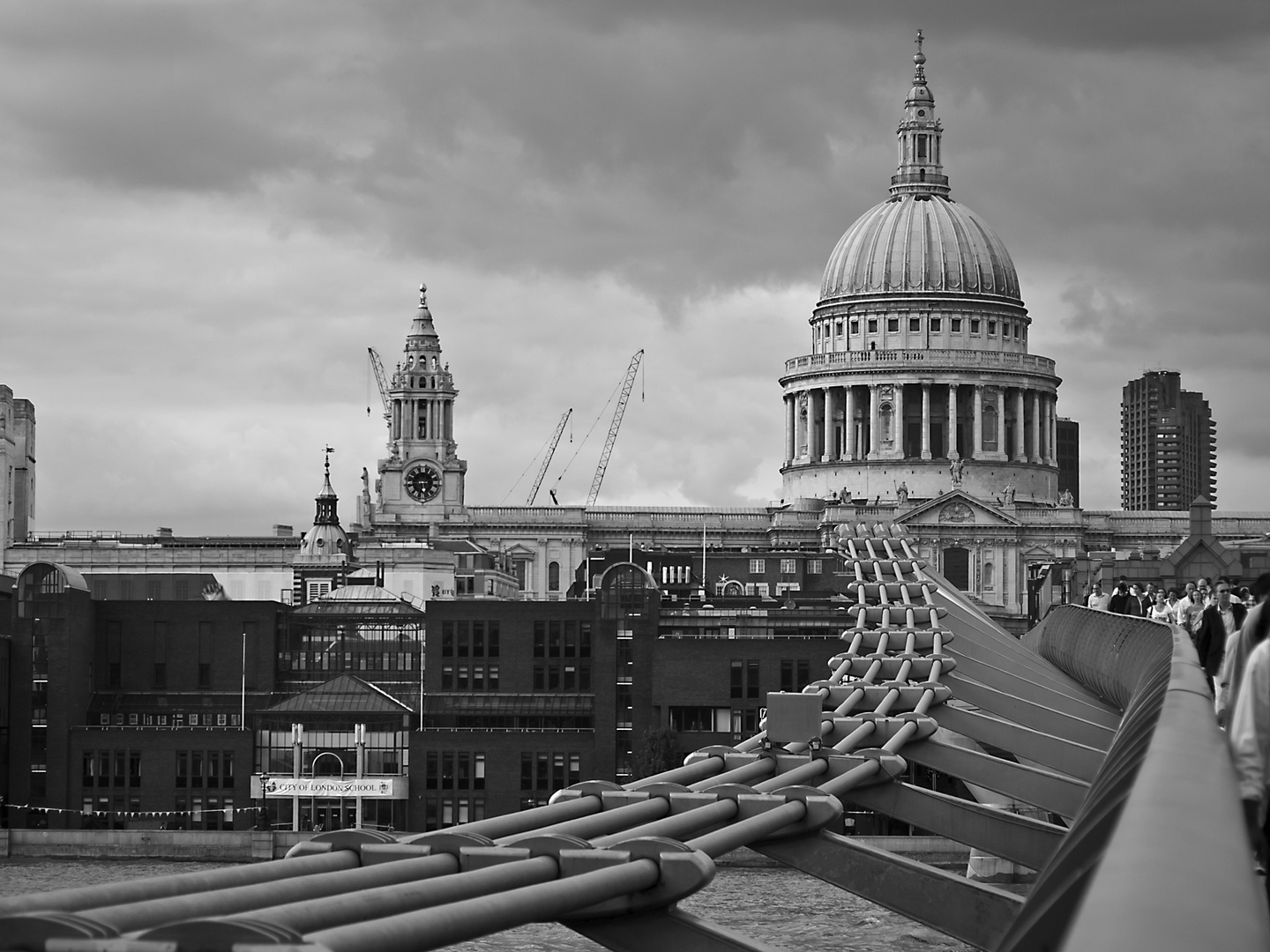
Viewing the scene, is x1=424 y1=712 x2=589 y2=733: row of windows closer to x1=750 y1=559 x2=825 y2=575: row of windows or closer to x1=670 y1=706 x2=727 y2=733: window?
x1=670 y1=706 x2=727 y2=733: window

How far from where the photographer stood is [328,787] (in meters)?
100

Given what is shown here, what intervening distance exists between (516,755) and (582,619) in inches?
387

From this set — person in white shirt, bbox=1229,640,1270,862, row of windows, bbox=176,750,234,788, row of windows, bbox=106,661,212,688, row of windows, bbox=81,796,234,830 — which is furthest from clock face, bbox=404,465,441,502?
person in white shirt, bbox=1229,640,1270,862

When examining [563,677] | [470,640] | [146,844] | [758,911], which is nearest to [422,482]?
[470,640]

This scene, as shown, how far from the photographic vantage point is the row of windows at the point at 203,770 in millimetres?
99625

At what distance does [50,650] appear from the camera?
343ft

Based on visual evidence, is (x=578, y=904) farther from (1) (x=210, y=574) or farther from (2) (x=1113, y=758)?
(1) (x=210, y=574)

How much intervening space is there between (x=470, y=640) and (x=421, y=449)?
254 ft

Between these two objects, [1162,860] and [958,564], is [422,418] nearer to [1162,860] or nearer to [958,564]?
[958,564]

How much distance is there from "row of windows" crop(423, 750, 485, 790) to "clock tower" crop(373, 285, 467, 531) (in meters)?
82.8

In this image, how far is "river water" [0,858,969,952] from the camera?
6212 cm

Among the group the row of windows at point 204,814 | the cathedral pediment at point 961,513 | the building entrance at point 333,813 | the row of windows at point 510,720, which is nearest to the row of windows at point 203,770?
the row of windows at point 204,814

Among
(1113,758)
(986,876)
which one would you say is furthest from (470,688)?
(1113,758)

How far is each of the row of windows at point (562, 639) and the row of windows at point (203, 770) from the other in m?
14.7
